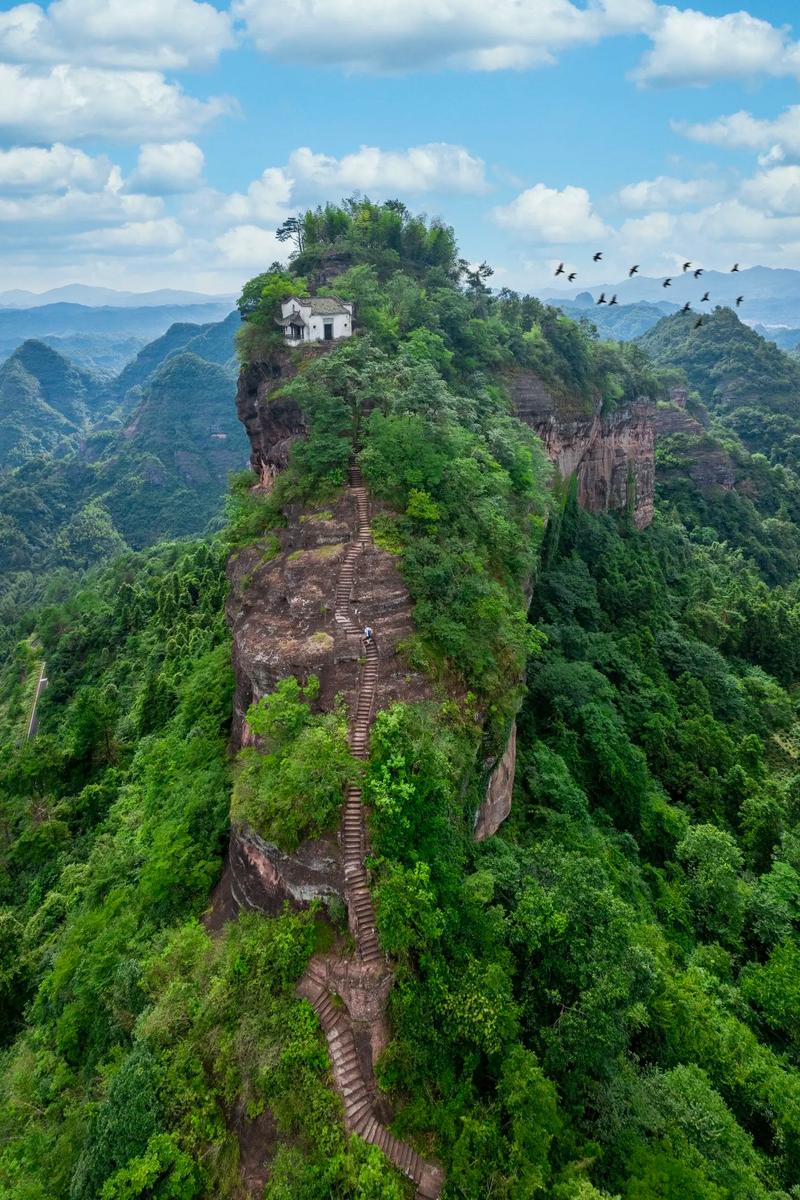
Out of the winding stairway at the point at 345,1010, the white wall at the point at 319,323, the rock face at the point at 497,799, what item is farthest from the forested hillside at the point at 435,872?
the white wall at the point at 319,323

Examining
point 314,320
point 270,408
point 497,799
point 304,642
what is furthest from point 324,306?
point 497,799

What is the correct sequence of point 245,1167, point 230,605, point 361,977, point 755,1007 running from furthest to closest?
point 230,605 < point 755,1007 < point 361,977 < point 245,1167

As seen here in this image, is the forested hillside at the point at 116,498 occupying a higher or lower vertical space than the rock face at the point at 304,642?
lower

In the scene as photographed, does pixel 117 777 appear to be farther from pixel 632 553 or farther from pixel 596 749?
pixel 632 553

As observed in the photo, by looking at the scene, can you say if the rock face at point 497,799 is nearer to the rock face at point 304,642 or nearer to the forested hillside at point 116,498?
the rock face at point 304,642

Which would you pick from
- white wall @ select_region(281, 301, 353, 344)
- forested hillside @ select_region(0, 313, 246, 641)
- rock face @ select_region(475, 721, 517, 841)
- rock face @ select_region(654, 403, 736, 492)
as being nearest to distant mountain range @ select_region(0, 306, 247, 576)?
forested hillside @ select_region(0, 313, 246, 641)

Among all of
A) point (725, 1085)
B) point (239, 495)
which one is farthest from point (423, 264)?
point (725, 1085)
